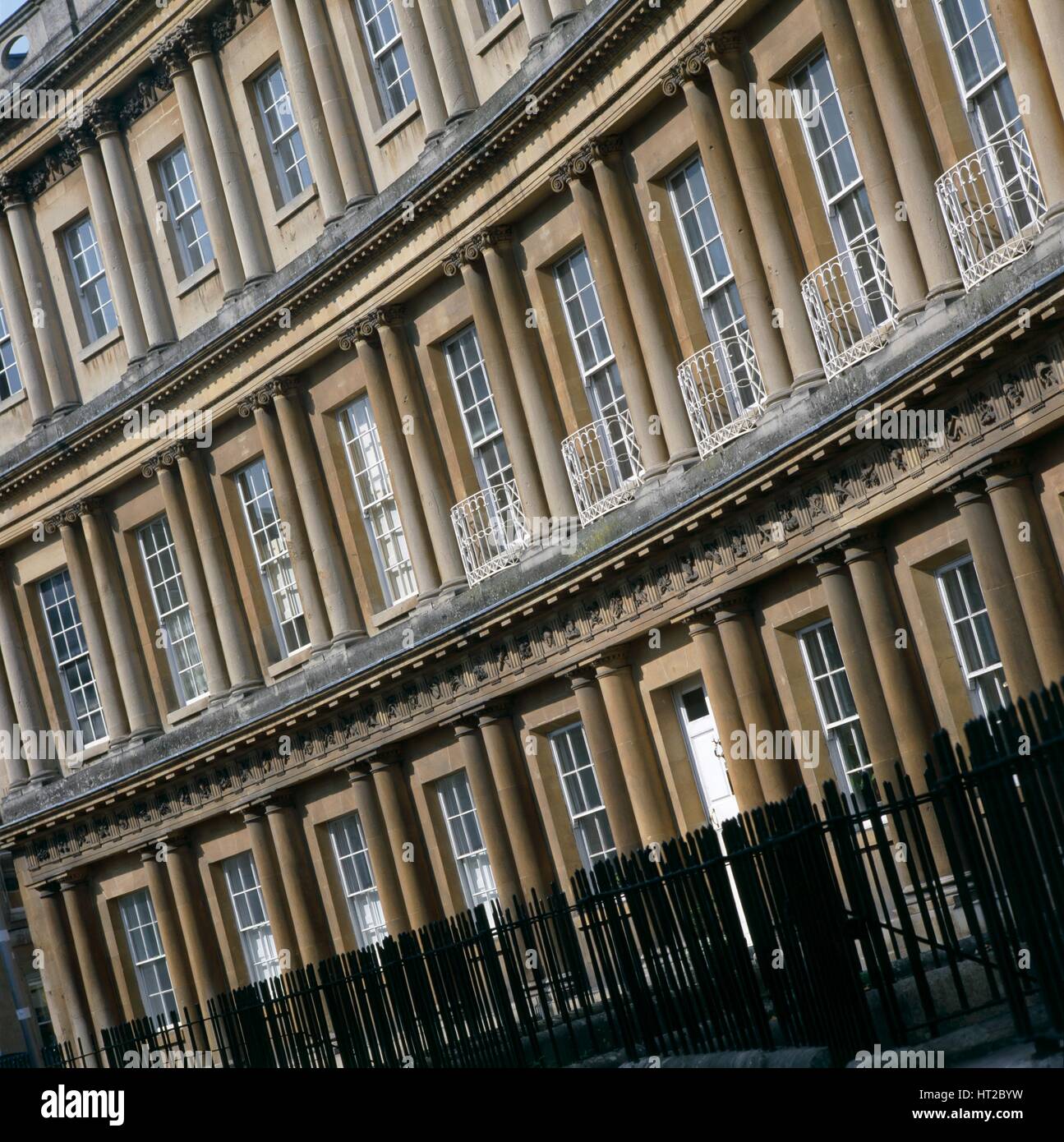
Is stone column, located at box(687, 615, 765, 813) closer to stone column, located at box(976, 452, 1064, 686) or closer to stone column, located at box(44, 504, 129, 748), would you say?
stone column, located at box(976, 452, 1064, 686)

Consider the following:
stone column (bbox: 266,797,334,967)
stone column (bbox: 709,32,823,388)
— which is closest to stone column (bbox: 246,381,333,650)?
stone column (bbox: 266,797,334,967)

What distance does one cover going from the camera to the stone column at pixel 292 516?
86.3 ft

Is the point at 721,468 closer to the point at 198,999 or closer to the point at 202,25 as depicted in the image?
the point at 202,25

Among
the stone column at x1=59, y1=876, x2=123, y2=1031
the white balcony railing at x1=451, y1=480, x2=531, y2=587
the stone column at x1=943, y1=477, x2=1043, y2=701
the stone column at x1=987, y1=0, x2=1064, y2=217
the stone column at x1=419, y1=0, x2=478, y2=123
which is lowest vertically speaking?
the stone column at x1=59, y1=876, x2=123, y2=1031

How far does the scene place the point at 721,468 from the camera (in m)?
19.4

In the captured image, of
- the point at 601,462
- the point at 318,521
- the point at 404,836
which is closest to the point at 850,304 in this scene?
the point at 601,462

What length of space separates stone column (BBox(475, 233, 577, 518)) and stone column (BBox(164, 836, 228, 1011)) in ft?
34.2

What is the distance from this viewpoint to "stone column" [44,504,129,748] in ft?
99.4

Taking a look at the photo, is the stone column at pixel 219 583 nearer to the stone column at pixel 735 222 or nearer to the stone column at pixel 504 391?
the stone column at pixel 504 391

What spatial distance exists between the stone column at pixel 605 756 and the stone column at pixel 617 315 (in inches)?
118

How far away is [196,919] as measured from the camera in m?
28.8

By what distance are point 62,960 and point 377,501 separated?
460 inches

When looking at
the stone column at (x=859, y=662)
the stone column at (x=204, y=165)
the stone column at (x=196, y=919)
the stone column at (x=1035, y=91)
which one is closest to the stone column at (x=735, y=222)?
the stone column at (x=859, y=662)

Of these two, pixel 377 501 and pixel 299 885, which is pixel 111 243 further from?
pixel 299 885
